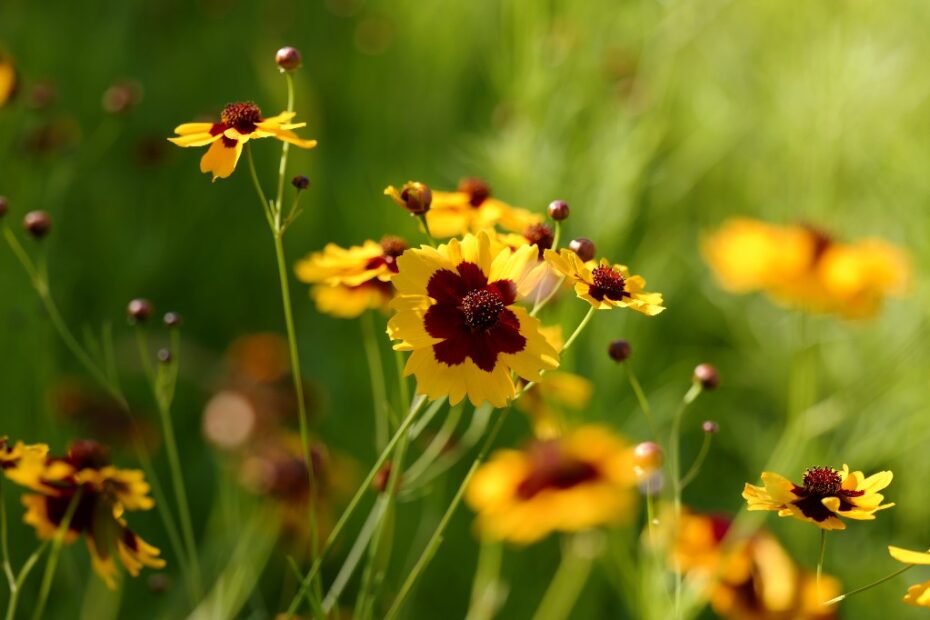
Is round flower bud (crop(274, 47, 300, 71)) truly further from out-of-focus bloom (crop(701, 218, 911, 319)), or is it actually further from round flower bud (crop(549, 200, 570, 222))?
out-of-focus bloom (crop(701, 218, 911, 319))

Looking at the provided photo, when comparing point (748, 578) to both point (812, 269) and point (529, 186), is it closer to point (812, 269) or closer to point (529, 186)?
point (812, 269)

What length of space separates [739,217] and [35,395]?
1403 millimetres

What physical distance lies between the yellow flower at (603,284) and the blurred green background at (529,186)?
68cm

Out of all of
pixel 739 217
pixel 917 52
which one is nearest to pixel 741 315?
pixel 739 217

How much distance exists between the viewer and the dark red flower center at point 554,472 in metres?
1.31

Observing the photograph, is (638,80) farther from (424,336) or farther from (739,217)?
(424,336)

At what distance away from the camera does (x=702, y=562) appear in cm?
122

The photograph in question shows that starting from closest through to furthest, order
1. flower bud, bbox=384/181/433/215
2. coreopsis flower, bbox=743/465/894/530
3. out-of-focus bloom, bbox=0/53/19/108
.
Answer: coreopsis flower, bbox=743/465/894/530
flower bud, bbox=384/181/433/215
out-of-focus bloom, bbox=0/53/19/108

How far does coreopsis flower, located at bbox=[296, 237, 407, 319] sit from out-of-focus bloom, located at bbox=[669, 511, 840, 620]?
50 cm

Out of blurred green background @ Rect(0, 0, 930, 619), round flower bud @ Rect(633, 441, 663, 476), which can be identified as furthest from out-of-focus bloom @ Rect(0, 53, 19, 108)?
round flower bud @ Rect(633, 441, 663, 476)

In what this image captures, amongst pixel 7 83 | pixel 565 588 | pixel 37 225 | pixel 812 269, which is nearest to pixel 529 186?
pixel 812 269

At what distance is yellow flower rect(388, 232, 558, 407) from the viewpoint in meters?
0.66

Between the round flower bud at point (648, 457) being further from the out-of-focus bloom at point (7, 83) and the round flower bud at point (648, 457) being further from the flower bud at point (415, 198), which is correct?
the out-of-focus bloom at point (7, 83)

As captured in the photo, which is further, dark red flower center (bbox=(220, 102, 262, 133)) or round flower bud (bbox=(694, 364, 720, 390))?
round flower bud (bbox=(694, 364, 720, 390))
